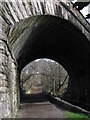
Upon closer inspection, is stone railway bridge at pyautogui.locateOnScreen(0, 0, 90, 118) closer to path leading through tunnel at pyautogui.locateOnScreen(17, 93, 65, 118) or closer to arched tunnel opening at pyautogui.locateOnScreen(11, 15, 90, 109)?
arched tunnel opening at pyautogui.locateOnScreen(11, 15, 90, 109)

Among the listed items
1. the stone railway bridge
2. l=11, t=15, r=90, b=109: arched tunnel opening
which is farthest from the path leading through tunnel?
l=11, t=15, r=90, b=109: arched tunnel opening

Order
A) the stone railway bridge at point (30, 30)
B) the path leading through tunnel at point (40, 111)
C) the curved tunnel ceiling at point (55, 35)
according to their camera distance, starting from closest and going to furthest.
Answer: the stone railway bridge at point (30, 30)
the curved tunnel ceiling at point (55, 35)
the path leading through tunnel at point (40, 111)

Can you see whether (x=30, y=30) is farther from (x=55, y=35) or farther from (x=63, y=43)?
(x=63, y=43)

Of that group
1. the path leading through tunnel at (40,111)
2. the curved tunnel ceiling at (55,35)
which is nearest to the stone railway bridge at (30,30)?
the curved tunnel ceiling at (55,35)

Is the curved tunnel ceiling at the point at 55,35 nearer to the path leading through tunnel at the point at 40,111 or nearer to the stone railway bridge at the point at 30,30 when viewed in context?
the stone railway bridge at the point at 30,30

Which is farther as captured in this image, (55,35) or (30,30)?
(55,35)

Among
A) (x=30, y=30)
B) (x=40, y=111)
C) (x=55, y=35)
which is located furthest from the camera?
(x=40, y=111)

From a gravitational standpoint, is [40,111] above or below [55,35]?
below

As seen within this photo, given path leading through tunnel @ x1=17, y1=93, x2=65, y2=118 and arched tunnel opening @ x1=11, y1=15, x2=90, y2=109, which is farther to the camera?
path leading through tunnel @ x1=17, y1=93, x2=65, y2=118

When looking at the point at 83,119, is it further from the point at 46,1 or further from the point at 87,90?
the point at 87,90

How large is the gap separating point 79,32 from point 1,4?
205 inches

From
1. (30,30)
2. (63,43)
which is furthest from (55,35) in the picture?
(30,30)

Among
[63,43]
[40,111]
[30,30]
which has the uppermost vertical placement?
[63,43]

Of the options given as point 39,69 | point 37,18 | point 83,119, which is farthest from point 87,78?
point 39,69
